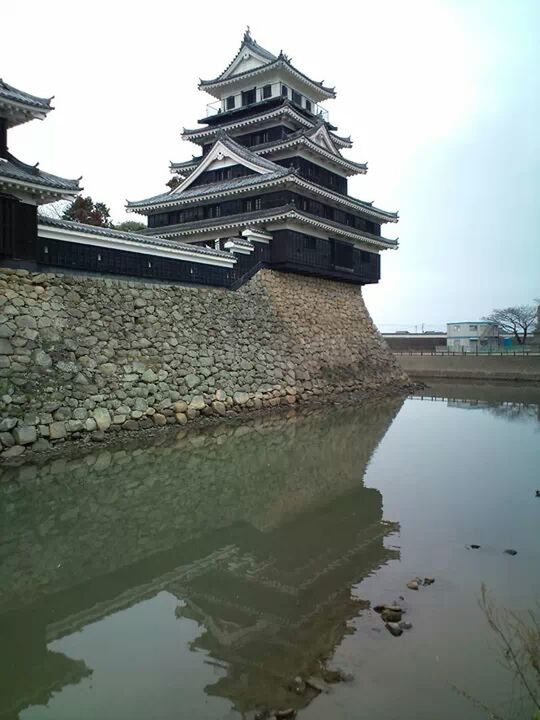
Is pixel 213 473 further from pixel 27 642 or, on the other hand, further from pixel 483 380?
pixel 483 380

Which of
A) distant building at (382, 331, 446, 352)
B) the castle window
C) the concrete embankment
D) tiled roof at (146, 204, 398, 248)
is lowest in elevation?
the concrete embankment

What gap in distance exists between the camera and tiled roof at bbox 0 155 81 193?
1122 centimetres

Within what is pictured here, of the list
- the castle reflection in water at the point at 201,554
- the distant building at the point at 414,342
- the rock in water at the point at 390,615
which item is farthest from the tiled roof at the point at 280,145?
the distant building at the point at 414,342

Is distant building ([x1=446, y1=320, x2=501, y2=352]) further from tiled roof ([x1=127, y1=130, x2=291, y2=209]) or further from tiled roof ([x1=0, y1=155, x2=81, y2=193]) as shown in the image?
tiled roof ([x1=0, y1=155, x2=81, y2=193])

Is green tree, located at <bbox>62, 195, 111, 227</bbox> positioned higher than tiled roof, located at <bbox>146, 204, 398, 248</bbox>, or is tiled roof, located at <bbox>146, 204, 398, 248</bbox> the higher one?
green tree, located at <bbox>62, 195, 111, 227</bbox>

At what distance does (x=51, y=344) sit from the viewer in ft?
37.5

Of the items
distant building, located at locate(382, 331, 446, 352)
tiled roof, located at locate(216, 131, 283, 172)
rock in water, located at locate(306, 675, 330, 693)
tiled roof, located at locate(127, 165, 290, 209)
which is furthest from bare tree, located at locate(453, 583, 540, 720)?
distant building, located at locate(382, 331, 446, 352)

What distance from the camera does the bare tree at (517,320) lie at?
147 feet

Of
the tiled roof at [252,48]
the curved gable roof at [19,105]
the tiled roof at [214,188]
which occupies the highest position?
the tiled roof at [252,48]

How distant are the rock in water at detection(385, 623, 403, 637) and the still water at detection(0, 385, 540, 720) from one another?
0.07m

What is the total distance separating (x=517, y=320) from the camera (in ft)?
151

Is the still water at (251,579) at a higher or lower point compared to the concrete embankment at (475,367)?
lower

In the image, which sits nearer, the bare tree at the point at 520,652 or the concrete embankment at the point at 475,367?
the bare tree at the point at 520,652

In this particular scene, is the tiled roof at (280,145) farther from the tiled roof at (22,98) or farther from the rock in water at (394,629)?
the rock in water at (394,629)
